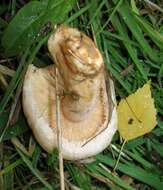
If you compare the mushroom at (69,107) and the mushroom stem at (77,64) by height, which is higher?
the mushroom stem at (77,64)

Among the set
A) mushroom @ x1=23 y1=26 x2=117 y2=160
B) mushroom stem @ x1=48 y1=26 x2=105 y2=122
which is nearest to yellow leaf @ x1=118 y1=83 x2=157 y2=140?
mushroom @ x1=23 y1=26 x2=117 y2=160

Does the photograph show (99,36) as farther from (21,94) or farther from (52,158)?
(52,158)

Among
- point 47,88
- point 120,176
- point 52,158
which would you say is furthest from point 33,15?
point 120,176

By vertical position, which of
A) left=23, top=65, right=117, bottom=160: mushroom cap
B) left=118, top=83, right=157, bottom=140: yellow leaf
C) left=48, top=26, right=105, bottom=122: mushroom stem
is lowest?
left=118, top=83, right=157, bottom=140: yellow leaf

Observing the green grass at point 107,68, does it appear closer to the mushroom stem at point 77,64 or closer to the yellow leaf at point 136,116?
the yellow leaf at point 136,116

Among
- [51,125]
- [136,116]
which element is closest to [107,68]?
[136,116]

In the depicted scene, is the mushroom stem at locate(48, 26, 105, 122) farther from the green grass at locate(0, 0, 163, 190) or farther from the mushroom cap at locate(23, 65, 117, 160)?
the green grass at locate(0, 0, 163, 190)

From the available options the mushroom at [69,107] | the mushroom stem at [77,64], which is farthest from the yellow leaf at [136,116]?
the mushroom stem at [77,64]

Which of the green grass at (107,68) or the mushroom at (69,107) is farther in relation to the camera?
the green grass at (107,68)
